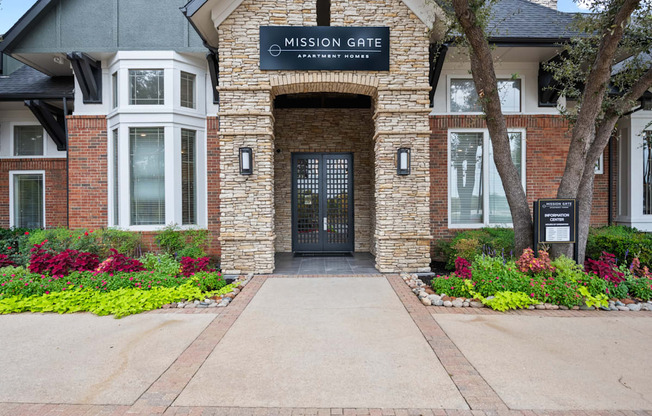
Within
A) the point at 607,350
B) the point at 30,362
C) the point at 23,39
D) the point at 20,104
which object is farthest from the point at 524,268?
the point at 20,104

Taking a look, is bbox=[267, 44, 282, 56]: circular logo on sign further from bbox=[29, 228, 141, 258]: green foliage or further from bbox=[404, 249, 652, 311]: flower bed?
bbox=[404, 249, 652, 311]: flower bed

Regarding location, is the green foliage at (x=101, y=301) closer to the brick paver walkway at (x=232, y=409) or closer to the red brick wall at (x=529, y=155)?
the brick paver walkway at (x=232, y=409)

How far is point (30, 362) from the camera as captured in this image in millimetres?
3205

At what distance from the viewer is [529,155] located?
7.96 metres

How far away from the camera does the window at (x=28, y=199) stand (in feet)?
29.7

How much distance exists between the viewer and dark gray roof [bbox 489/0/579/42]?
22.6 feet

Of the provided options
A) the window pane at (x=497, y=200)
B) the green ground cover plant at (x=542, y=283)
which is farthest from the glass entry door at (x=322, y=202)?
the green ground cover plant at (x=542, y=283)

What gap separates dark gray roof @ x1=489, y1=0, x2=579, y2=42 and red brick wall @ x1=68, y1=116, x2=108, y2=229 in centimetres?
879

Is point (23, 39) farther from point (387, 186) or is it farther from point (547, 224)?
point (547, 224)

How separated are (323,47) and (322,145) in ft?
9.63

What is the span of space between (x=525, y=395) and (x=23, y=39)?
1103cm

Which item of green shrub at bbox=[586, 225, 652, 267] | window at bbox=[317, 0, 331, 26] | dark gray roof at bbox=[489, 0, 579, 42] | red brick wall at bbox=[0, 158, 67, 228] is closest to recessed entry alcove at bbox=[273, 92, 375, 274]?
window at bbox=[317, 0, 331, 26]

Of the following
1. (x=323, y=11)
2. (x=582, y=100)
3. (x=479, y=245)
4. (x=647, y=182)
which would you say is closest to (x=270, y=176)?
(x=479, y=245)

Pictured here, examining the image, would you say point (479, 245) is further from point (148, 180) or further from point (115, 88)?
point (115, 88)
